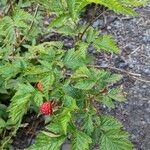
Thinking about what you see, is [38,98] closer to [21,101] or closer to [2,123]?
[21,101]

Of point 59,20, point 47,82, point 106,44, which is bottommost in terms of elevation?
point 47,82

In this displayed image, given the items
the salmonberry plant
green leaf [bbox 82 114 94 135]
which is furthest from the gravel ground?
green leaf [bbox 82 114 94 135]

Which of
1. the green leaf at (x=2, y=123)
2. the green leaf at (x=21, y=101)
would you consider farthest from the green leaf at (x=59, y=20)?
the green leaf at (x=2, y=123)

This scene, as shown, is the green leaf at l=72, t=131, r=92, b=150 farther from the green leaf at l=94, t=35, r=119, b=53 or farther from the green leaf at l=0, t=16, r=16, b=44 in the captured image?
the green leaf at l=0, t=16, r=16, b=44

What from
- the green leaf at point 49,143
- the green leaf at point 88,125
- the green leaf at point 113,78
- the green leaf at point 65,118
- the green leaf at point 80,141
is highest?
the green leaf at point 113,78

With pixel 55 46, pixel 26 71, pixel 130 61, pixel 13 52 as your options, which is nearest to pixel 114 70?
pixel 130 61

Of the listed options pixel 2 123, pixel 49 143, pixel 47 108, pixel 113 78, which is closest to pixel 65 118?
pixel 49 143

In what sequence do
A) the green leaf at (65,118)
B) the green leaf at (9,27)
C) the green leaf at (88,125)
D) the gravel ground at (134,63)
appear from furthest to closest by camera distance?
the gravel ground at (134,63)
the green leaf at (9,27)
the green leaf at (88,125)
the green leaf at (65,118)

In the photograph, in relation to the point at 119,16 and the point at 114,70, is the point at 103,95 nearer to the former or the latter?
the point at 114,70

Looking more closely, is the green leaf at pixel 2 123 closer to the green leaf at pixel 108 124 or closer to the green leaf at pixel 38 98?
the green leaf at pixel 38 98
